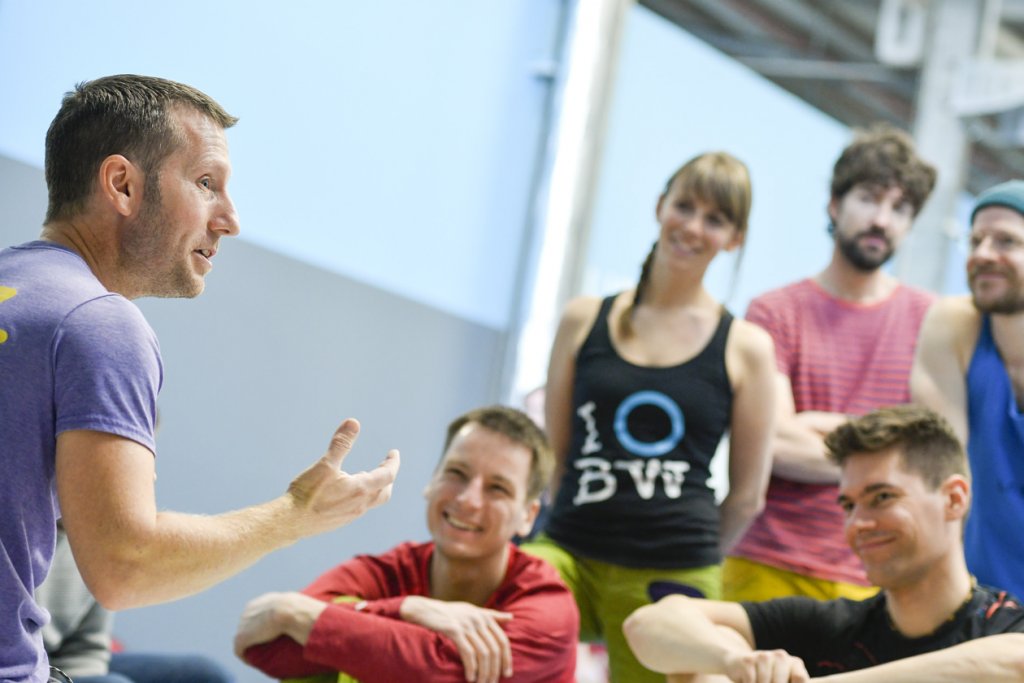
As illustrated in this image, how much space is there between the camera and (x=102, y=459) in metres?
1.16

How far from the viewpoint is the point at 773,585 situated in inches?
104

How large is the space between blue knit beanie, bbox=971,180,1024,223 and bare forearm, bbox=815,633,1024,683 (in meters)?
0.94

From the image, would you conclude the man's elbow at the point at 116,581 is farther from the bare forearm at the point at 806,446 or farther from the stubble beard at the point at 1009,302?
the stubble beard at the point at 1009,302

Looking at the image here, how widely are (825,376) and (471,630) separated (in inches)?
41.9

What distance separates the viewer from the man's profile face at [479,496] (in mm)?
2354

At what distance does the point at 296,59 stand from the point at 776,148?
4066 mm

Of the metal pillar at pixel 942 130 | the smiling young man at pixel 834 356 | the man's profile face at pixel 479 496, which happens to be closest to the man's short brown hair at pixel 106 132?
the man's profile face at pixel 479 496

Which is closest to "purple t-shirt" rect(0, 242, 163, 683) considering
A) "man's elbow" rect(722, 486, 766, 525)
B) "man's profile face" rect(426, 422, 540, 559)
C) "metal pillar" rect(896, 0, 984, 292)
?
"man's profile face" rect(426, 422, 540, 559)

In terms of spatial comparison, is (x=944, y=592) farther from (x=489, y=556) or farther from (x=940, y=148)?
(x=940, y=148)

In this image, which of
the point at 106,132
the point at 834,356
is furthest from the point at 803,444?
the point at 106,132

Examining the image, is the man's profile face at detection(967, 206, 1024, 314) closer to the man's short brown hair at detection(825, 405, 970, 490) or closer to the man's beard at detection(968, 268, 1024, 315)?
the man's beard at detection(968, 268, 1024, 315)

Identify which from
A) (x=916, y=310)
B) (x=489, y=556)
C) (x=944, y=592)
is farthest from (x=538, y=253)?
(x=944, y=592)

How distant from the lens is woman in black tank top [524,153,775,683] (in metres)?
2.50

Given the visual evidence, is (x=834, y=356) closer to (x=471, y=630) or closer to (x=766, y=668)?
(x=766, y=668)
